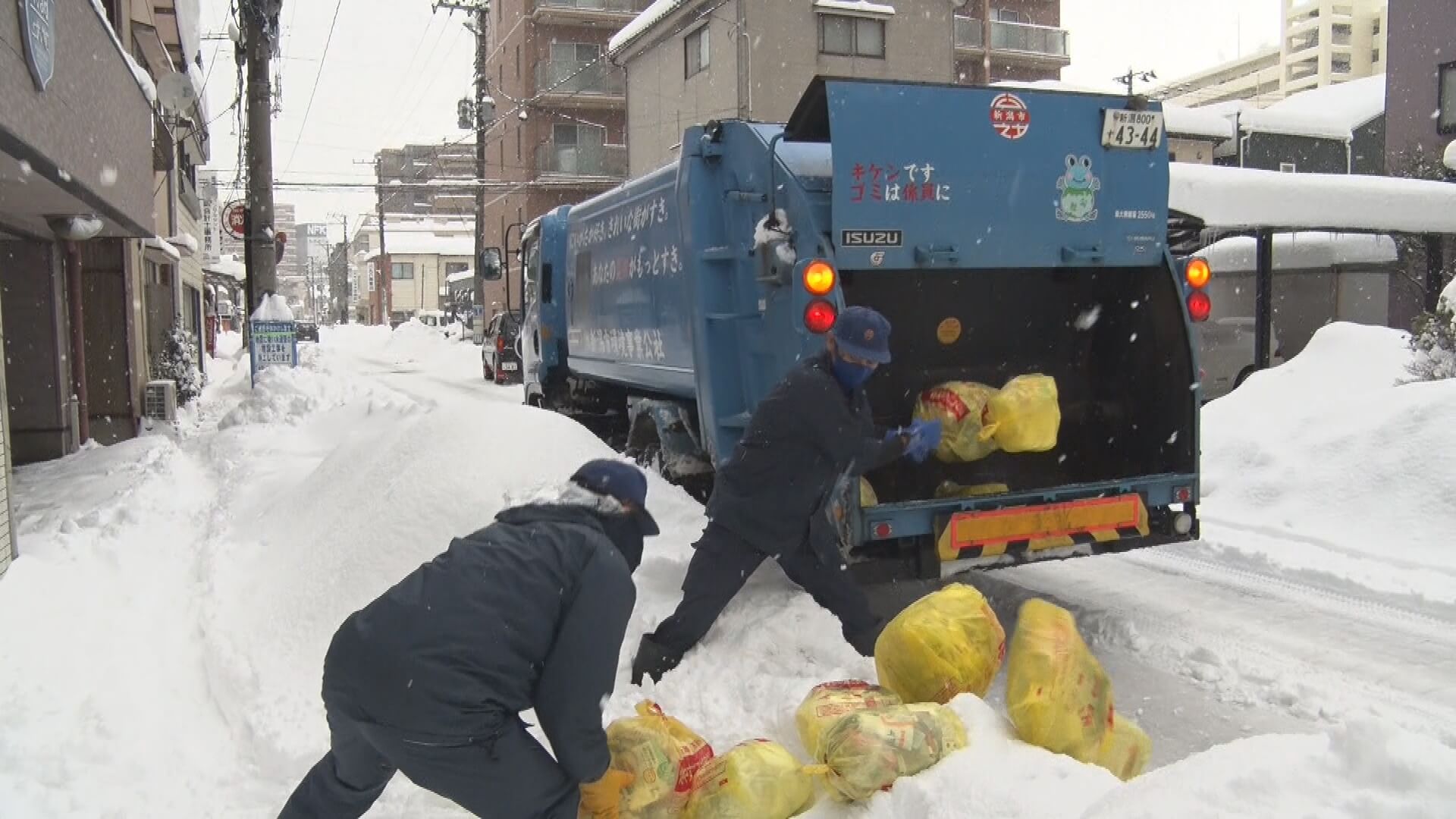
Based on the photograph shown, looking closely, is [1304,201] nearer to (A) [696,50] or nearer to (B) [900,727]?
(B) [900,727]

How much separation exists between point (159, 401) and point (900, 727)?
47.6ft

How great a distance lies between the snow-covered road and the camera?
3.28 m

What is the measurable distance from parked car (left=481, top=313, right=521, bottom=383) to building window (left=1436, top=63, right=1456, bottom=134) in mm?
20660

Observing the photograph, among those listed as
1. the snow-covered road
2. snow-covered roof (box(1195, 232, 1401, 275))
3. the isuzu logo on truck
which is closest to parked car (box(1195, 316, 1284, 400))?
snow-covered roof (box(1195, 232, 1401, 275))

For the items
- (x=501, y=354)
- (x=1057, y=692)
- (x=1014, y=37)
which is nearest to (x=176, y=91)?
(x=501, y=354)

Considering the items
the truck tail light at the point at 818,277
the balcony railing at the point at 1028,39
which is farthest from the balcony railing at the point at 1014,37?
the truck tail light at the point at 818,277

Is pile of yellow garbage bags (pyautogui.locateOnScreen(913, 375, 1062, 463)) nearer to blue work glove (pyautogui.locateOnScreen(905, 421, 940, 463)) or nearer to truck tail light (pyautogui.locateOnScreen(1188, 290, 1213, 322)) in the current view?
blue work glove (pyautogui.locateOnScreen(905, 421, 940, 463))

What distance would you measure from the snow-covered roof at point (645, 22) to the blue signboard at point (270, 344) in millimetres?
15669

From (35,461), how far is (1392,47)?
92.4 ft

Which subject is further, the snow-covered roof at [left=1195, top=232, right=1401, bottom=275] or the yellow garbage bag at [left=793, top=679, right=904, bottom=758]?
the snow-covered roof at [left=1195, top=232, right=1401, bottom=275]

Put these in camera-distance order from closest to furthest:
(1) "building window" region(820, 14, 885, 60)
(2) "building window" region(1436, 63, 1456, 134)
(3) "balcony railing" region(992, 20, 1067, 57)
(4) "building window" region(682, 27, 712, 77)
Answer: (2) "building window" region(1436, 63, 1456, 134) < (1) "building window" region(820, 14, 885, 60) < (4) "building window" region(682, 27, 712, 77) < (3) "balcony railing" region(992, 20, 1067, 57)

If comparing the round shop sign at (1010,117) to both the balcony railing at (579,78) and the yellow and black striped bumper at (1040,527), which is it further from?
the balcony railing at (579,78)

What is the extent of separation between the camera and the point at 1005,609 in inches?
246

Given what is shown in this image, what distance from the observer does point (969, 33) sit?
37719 mm
